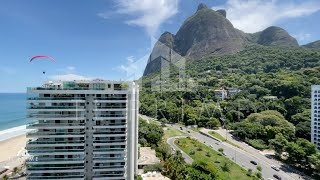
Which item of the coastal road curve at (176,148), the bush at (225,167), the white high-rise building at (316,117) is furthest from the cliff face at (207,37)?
the bush at (225,167)

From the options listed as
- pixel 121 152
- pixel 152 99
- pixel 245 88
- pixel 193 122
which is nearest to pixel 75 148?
pixel 121 152

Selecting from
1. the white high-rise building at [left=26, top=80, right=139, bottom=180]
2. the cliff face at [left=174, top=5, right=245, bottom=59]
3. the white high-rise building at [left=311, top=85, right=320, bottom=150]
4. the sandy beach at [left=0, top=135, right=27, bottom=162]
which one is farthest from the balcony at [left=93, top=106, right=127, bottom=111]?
the cliff face at [left=174, top=5, right=245, bottom=59]

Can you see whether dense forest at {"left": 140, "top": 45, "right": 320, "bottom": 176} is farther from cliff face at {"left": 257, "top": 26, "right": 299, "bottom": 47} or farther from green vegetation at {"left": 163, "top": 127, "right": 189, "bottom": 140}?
cliff face at {"left": 257, "top": 26, "right": 299, "bottom": 47}

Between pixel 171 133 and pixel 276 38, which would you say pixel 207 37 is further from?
pixel 171 133

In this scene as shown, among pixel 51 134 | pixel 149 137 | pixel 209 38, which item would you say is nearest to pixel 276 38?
pixel 209 38

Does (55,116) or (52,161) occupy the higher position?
(55,116)
